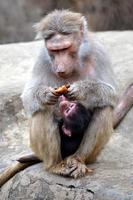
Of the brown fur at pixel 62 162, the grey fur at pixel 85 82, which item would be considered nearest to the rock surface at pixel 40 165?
the brown fur at pixel 62 162

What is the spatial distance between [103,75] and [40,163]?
4.13 ft

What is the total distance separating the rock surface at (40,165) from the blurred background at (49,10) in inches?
155

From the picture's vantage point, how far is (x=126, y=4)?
16812 millimetres

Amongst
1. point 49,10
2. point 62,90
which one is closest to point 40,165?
point 62,90

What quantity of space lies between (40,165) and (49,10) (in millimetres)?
10201

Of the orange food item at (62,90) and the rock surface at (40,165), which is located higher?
the orange food item at (62,90)

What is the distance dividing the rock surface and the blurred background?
3.93 metres

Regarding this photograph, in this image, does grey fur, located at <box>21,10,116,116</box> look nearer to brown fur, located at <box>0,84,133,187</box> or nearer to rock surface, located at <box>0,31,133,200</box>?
brown fur, located at <box>0,84,133,187</box>

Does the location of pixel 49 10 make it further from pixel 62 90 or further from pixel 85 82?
pixel 62 90

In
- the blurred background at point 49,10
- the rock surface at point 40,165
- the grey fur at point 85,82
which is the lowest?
the blurred background at point 49,10

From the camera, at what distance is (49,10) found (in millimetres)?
18000

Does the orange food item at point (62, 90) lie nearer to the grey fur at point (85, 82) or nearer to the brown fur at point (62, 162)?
the grey fur at point (85, 82)

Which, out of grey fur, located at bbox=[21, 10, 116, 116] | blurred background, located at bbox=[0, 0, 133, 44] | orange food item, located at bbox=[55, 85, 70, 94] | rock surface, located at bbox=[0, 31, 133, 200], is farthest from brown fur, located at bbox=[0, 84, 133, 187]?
blurred background, located at bbox=[0, 0, 133, 44]

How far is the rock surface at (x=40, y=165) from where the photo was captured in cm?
733
